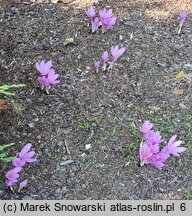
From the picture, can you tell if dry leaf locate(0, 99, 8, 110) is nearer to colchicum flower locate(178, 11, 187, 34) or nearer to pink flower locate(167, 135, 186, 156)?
pink flower locate(167, 135, 186, 156)

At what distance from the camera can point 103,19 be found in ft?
12.2

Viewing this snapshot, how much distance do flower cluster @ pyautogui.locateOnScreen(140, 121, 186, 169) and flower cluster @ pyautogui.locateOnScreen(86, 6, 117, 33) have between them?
1.20 meters

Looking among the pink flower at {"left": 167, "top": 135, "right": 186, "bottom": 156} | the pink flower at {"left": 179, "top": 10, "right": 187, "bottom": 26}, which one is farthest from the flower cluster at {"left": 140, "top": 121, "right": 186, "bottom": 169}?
the pink flower at {"left": 179, "top": 10, "right": 187, "bottom": 26}

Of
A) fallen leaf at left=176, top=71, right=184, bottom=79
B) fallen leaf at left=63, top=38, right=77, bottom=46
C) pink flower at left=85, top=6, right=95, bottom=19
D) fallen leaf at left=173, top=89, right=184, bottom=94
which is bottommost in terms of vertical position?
fallen leaf at left=173, top=89, right=184, bottom=94

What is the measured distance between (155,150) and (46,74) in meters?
1.09

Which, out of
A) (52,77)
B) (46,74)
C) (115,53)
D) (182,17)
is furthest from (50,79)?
(182,17)

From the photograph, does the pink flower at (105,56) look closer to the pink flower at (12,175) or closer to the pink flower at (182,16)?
the pink flower at (182,16)

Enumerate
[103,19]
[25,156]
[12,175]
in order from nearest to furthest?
[12,175]
[25,156]
[103,19]

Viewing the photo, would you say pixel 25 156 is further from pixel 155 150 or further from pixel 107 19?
pixel 107 19

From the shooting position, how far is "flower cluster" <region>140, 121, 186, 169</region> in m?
2.81

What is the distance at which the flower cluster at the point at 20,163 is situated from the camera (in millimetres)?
2650

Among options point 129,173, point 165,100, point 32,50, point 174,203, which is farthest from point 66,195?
point 32,50

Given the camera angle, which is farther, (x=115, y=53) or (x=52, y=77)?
(x=115, y=53)

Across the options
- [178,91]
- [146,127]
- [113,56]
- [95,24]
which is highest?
[95,24]
